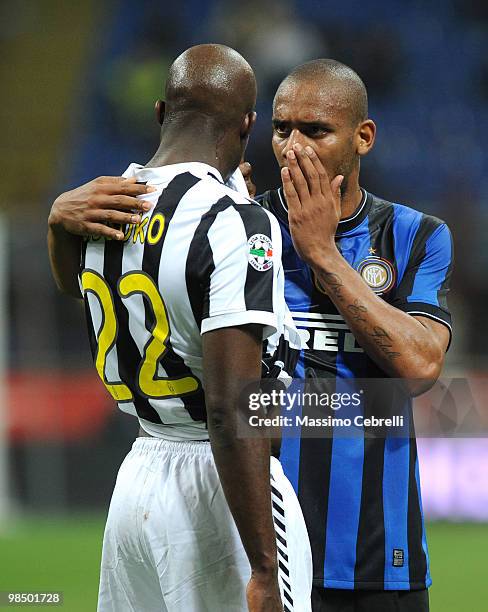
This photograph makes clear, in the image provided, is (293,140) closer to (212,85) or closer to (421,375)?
(212,85)

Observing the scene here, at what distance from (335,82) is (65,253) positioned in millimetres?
934

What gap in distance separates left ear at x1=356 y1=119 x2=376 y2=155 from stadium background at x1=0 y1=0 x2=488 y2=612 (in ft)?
12.1

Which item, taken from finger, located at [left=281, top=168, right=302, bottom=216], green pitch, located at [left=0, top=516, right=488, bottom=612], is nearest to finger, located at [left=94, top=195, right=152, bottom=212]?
finger, located at [left=281, top=168, right=302, bottom=216]

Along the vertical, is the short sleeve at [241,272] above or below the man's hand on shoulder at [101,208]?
below

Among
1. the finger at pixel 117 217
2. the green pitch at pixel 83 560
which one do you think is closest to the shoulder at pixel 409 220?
the finger at pixel 117 217

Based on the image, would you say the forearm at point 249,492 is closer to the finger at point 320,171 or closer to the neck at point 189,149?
the neck at point 189,149

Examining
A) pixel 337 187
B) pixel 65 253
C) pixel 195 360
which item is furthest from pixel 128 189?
pixel 337 187

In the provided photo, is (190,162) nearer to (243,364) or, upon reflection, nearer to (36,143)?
(243,364)

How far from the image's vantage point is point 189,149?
2.49 metres

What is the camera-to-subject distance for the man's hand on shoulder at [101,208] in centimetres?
246

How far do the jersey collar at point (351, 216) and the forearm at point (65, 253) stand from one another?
70 centimetres

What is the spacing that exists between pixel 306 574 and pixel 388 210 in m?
1.16

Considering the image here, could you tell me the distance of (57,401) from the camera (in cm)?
838

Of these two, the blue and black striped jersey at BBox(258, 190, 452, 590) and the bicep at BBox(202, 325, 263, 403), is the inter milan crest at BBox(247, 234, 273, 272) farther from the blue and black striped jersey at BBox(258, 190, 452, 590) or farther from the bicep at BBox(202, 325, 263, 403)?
the blue and black striped jersey at BBox(258, 190, 452, 590)
